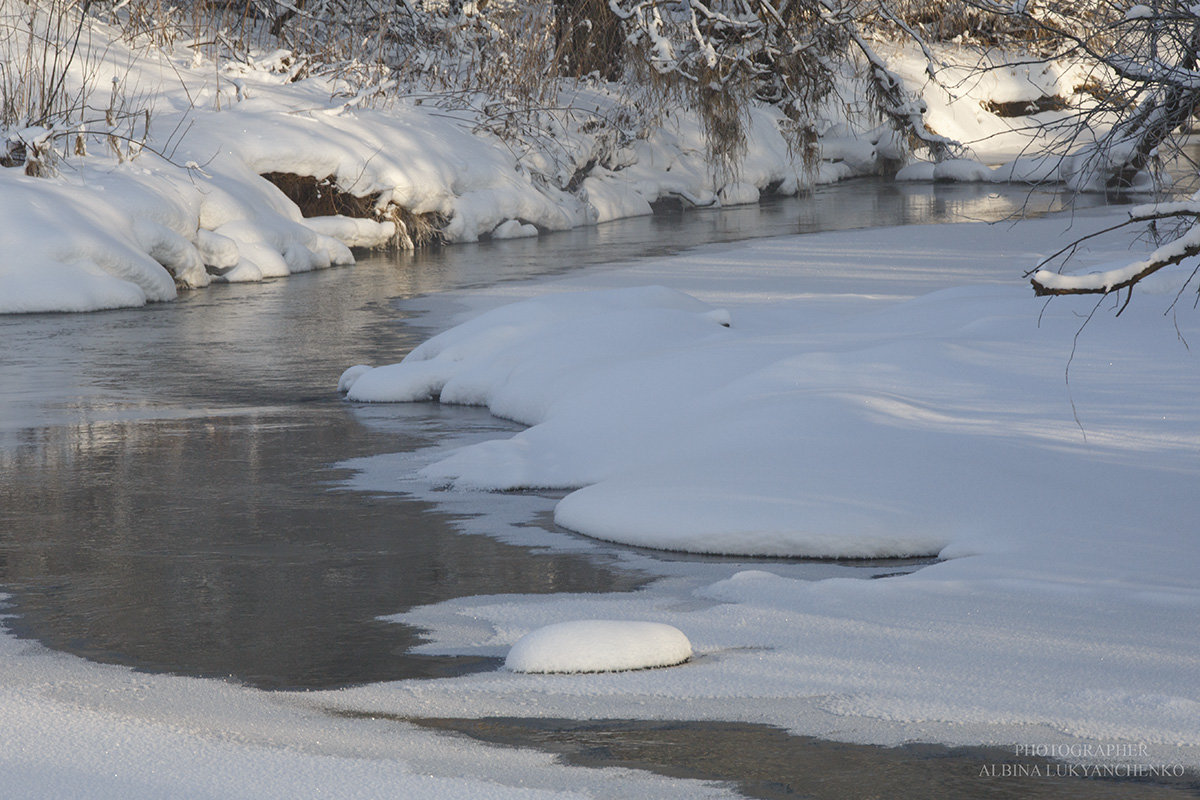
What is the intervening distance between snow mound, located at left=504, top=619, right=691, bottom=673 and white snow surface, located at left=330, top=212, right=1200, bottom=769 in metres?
0.06

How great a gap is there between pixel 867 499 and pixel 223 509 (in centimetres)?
264

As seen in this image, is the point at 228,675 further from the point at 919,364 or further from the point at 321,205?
the point at 321,205

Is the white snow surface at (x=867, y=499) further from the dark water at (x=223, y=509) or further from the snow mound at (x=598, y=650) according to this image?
the dark water at (x=223, y=509)

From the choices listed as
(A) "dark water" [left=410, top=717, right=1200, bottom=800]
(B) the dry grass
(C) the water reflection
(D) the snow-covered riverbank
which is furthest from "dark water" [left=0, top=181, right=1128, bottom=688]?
(B) the dry grass

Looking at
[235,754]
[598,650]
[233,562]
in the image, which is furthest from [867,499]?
[235,754]

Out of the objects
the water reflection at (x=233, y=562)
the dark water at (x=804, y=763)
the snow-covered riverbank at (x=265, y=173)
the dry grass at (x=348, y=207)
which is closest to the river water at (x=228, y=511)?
the water reflection at (x=233, y=562)

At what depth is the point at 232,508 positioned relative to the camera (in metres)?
5.88

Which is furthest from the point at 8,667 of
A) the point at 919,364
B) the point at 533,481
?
the point at 919,364

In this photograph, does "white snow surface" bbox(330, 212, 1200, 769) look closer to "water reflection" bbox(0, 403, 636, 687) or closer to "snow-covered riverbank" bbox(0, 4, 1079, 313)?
"water reflection" bbox(0, 403, 636, 687)

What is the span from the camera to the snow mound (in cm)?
378

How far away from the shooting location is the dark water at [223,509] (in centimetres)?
420

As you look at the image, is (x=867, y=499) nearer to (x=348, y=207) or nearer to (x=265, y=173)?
(x=265, y=173)

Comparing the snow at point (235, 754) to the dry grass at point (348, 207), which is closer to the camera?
the snow at point (235, 754)

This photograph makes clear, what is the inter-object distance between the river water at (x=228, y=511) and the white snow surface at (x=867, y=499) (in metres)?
0.25
